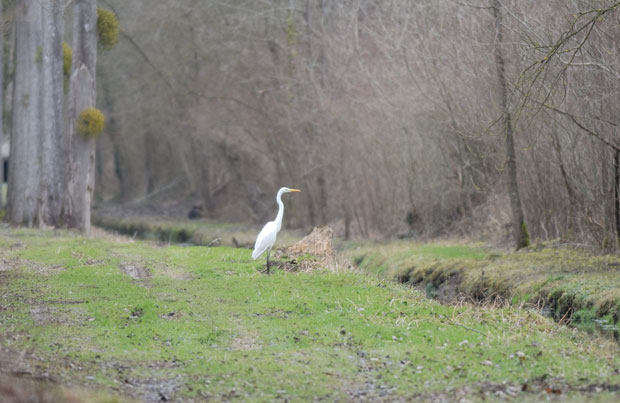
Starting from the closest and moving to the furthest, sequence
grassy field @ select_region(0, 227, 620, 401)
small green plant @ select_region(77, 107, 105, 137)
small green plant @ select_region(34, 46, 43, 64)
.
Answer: grassy field @ select_region(0, 227, 620, 401), small green plant @ select_region(77, 107, 105, 137), small green plant @ select_region(34, 46, 43, 64)

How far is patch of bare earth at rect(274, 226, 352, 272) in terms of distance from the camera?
50.3 ft

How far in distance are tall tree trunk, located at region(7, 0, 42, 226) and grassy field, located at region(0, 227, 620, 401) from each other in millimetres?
10582

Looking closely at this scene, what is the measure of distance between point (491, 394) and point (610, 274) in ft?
19.5

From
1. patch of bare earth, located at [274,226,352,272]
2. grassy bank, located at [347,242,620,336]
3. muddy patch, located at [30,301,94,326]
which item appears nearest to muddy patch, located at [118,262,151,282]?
patch of bare earth, located at [274,226,352,272]

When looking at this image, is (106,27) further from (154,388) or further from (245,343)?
(154,388)

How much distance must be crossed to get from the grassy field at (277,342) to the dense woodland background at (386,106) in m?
3.95

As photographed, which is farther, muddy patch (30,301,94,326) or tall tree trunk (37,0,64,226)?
tall tree trunk (37,0,64,226)

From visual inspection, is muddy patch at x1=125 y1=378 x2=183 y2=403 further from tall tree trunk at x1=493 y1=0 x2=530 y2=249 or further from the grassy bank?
tall tree trunk at x1=493 y1=0 x2=530 y2=249

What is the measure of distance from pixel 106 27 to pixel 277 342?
1745 centimetres

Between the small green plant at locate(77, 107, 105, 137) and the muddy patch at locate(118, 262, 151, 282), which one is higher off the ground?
the small green plant at locate(77, 107, 105, 137)

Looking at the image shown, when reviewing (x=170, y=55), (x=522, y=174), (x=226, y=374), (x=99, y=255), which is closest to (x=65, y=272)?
(x=99, y=255)

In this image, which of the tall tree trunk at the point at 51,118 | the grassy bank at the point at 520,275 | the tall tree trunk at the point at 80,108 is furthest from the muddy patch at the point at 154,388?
the tall tree trunk at the point at 51,118

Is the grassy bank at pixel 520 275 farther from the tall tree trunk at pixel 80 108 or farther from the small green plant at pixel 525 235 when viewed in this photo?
the tall tree trunk at pixel 80 108

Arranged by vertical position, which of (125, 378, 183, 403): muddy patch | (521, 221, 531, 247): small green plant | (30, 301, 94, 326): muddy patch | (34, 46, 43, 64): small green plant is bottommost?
(125, 378, 183, 403): muddy patch
